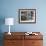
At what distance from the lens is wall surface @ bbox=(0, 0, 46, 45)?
174 inches

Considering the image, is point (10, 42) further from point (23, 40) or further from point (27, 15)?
point (27, 15)

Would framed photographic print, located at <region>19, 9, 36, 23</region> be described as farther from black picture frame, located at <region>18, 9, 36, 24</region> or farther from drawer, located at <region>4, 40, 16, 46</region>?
drawer, located at <region>4, 40, 16, 46</region>

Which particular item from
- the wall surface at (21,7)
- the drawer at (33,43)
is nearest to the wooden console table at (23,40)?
the drawer at (33,43)

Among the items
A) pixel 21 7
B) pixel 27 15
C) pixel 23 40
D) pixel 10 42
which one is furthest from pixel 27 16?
pixel 10 42

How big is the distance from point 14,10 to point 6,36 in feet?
3.37

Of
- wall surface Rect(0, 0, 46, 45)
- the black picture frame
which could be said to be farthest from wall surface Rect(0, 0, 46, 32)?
the black picture frame

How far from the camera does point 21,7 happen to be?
4418 millimetres

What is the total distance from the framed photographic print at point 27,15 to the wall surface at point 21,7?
0.36 ft

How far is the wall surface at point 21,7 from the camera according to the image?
442 centimetres

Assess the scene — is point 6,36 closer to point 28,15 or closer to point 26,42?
point 26,42

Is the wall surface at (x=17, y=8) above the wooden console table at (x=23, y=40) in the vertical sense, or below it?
above

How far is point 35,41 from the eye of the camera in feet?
12.8

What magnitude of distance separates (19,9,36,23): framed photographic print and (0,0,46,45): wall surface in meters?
0.11

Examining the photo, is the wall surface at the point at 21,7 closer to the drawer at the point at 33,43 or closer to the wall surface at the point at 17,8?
the wall surface at the point at 17,8
